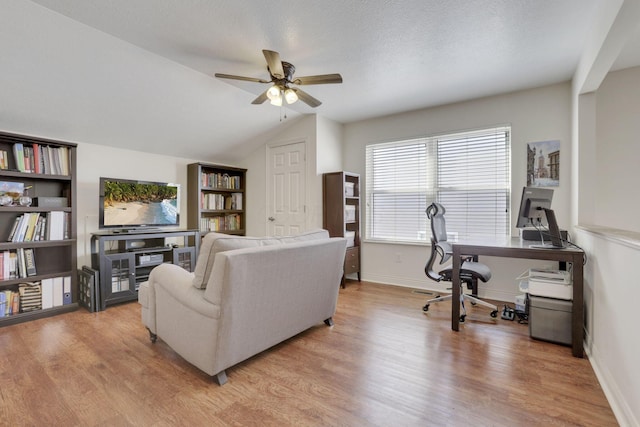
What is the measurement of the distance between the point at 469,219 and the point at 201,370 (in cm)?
345

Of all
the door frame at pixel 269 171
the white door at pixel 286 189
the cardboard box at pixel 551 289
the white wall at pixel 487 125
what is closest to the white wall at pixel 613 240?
the cardboard box at pixel 551 289

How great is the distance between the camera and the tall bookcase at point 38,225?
295cm

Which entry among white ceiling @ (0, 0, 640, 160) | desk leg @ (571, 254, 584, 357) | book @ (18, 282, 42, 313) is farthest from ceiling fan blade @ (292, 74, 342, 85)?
book @ (18, 282, 42, 313)

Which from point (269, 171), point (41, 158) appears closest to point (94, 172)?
point (41, 158)

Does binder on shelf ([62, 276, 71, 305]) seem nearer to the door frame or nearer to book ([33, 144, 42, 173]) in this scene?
book ([33, 144, 42, 173])

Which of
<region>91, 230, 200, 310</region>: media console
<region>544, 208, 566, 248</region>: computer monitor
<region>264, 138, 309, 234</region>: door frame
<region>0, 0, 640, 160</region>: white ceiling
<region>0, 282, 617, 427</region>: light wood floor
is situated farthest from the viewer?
<region>264, 138, 309, 234</region>: door frame

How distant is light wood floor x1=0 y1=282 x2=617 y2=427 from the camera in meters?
1.59

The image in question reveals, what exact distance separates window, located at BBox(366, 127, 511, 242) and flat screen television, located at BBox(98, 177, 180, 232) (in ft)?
9.36

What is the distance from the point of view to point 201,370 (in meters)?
2.00

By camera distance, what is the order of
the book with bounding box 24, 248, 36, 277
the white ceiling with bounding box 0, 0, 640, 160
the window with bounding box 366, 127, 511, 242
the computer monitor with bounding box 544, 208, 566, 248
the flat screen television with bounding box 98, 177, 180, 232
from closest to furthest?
the white ceiling with bounding box 0, 0, 640, 160 → the computer monitor with bounding box 544, 208, 566, 248 → the book with bounding box 24, 248, 36, 277 → the flat screen television with bounding box 98, 177, 180, 232 → the window with bounding box 366, 127, 511, 242

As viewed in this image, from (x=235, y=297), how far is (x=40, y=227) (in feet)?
9.05

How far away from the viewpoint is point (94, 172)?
3.71 metres

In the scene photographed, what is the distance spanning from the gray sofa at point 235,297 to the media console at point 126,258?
50.2 inches

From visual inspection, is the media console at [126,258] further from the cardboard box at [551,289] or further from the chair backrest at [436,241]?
the cardboard box at [551,289]
